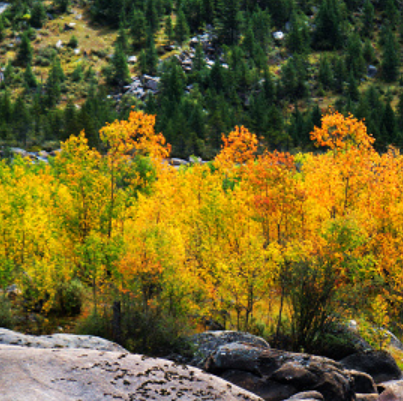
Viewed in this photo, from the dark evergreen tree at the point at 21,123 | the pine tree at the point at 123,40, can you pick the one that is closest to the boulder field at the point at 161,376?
the dark evergreen tree at the point at 21,123

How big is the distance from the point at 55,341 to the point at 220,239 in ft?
56.4

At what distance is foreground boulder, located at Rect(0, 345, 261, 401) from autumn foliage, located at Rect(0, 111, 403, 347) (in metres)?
11.1

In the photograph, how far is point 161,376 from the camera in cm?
1074

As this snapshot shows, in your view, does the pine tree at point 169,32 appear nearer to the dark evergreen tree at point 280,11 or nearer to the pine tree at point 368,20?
the dark evergreen tree at point 280,11

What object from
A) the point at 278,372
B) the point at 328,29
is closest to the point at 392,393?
the point at 278,372

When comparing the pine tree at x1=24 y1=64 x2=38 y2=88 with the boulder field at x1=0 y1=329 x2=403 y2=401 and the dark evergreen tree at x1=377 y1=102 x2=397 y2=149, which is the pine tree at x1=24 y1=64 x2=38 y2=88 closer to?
the dark evergreen tree at x1=377 y1=102 x2=397 y2=149

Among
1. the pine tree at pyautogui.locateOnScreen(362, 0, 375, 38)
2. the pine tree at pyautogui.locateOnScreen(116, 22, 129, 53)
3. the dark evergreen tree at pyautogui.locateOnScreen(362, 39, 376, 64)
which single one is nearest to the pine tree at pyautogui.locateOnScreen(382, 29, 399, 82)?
the dark evergreen tree at pyautogui.locateOnScreen(362, 39, 376, 64)

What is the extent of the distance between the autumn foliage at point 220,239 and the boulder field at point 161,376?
19.3ft

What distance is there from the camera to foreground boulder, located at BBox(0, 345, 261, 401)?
931 centimetres

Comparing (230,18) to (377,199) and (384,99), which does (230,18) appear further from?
(377,199)

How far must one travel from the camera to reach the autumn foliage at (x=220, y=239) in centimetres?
2302

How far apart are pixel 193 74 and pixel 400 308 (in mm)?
114189

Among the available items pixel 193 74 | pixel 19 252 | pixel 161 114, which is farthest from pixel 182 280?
pixel 193 74

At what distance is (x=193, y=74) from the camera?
135m
